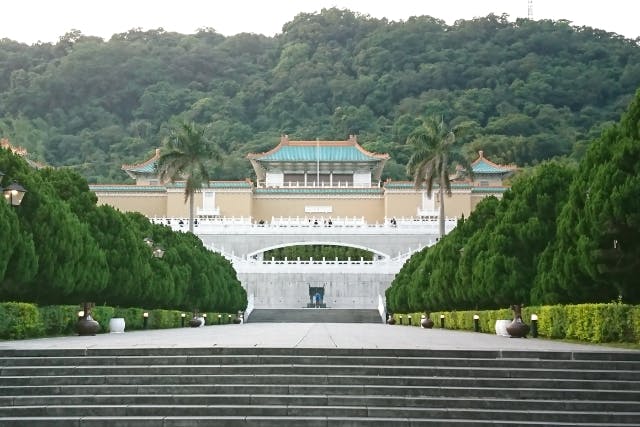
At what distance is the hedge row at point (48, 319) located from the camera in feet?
56.9

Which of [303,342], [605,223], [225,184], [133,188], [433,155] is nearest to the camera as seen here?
[605,223]

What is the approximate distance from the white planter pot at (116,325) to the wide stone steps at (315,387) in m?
11.1

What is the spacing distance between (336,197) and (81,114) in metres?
51.3

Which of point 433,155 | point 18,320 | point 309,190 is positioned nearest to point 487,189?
point 309,190

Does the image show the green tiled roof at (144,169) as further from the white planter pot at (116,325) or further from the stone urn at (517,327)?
the stone urn at (517,327)

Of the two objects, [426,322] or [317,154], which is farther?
→ [317,154]

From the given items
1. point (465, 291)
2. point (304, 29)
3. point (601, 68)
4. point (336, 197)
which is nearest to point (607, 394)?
point (465, 291)

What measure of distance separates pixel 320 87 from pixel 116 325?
86552 millimetres

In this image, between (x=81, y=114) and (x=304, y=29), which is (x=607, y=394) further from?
(x=304, y=29)

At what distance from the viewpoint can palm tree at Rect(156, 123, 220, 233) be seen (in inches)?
2030

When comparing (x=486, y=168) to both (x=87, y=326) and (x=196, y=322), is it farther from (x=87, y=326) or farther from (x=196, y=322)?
(x=87, y=326)

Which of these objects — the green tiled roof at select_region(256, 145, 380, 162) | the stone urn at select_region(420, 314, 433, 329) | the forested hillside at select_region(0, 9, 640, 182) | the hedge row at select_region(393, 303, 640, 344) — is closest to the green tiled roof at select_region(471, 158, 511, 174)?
the green tiled roof at select_region(256, 145, 380, 162)

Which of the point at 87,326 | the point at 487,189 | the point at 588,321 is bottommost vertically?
the point at 87,326

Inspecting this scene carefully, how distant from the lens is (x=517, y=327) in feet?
67.5
